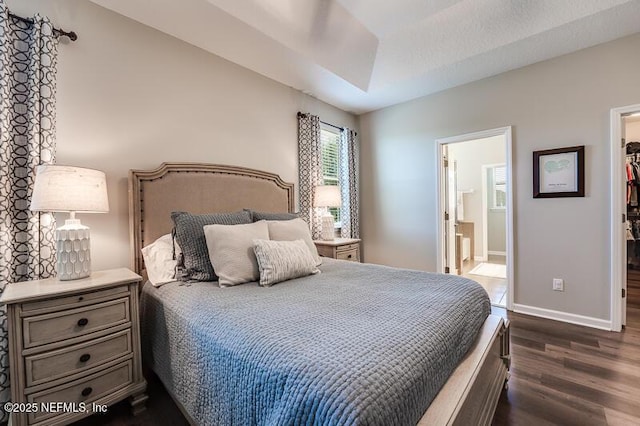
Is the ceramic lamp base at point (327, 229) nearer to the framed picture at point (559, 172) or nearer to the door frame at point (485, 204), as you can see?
the framed picture at point (559, 172)

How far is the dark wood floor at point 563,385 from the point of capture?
160 cm

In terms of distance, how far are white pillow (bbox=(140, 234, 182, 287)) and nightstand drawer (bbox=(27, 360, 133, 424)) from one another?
0.50 metres

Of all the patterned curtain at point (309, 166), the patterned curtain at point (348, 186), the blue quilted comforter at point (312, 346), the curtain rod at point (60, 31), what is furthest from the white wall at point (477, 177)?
the curtain rod at point (60, 31)

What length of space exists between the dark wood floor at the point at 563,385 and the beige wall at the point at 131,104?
42.5 inches

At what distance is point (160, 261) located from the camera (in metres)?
1.96

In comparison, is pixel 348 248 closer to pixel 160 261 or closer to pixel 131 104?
pixel 160 261

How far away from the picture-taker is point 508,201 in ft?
10.5

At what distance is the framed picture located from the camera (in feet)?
9.18

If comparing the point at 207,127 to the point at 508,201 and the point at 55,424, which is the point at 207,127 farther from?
the point at 508,201

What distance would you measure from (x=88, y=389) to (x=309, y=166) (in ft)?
9.19

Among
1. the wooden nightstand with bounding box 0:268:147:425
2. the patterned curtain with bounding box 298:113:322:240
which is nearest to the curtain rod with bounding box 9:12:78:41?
the wooden nightstand with bounding box 0:268:147:425

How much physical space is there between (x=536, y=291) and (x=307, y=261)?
2.66 metres

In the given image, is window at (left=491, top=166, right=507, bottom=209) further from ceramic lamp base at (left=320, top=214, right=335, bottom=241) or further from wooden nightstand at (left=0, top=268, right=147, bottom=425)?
wooden nightstand at (left=0, top=268, right=147, bottom=425)

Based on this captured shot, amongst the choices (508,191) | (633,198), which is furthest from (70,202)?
(633,198)
